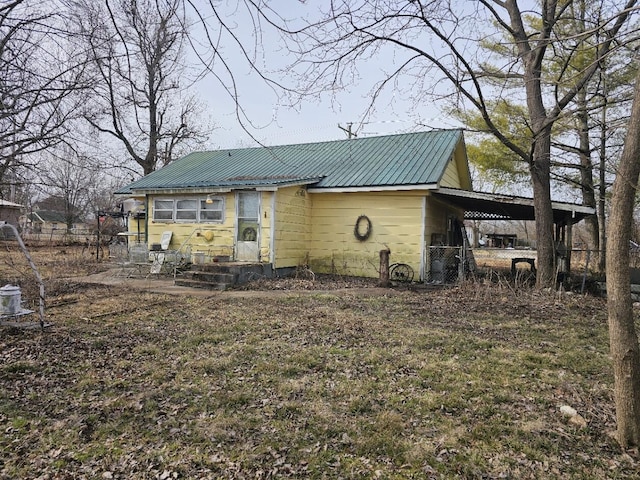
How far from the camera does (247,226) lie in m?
12.6

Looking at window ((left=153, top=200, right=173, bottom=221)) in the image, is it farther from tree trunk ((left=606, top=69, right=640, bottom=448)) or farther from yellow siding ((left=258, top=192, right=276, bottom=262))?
tree trunk ((left=606, top=69, right=640, bottom=448))

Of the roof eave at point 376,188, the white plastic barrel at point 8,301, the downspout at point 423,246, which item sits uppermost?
the roof eave at point 376,188

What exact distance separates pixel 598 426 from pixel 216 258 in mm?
10402

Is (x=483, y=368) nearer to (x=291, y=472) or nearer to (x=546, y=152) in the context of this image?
(x=291, y=472)

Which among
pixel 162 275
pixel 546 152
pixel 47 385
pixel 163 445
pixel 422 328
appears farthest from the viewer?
pixel 162 275

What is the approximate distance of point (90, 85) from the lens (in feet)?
23.4

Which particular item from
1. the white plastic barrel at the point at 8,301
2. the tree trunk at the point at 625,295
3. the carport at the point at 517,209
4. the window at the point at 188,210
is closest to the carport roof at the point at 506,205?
the carport at the point at 517,209

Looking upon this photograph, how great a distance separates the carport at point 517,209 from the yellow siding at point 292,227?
422 cm

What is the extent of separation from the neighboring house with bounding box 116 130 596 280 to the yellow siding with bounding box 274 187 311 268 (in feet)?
0.10

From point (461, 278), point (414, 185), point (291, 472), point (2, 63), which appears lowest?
point (291, 472)

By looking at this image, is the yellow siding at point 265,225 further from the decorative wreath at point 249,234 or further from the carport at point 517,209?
the carport at point 517,209

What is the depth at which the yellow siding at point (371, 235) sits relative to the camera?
12.3 metres

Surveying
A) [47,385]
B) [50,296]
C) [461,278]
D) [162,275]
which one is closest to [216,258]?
[162,275]

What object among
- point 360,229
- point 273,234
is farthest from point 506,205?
point 273,234
